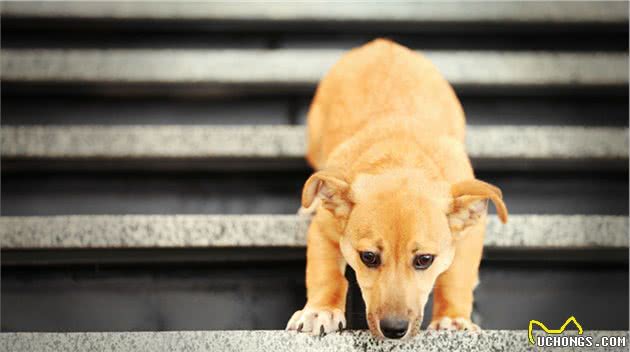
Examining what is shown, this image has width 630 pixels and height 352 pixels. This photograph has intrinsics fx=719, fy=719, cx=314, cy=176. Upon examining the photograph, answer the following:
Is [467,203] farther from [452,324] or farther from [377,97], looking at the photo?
[377,97]

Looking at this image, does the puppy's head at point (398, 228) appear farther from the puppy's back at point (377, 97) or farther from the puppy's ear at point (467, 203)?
the puppy's back at point (377, 97)

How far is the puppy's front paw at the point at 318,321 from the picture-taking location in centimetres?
191

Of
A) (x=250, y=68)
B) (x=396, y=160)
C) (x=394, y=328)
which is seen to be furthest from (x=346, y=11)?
(x=394, y=328)

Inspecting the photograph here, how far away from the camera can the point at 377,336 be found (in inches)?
72.1

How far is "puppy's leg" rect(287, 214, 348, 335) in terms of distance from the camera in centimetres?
194

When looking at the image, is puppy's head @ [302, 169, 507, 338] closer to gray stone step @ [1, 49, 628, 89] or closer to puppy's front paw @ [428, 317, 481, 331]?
puppy's front paw @ [428, 317, 481, 331]

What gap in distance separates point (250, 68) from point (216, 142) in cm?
34

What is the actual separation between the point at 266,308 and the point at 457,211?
96 centimetres

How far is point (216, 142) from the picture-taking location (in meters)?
2.68

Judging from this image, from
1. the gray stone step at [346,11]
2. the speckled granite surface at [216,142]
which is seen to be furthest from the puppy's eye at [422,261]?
the gray stone step at [346,11]

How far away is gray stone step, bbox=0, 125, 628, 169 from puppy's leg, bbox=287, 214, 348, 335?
2.00 ft

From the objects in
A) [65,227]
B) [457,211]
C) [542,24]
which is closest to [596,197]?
[542,24]

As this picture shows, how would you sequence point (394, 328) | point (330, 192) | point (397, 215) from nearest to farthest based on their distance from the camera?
point (394, 328) < point (397, 215) < point (330, 192)

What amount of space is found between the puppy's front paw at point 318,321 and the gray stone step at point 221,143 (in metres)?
0.87
